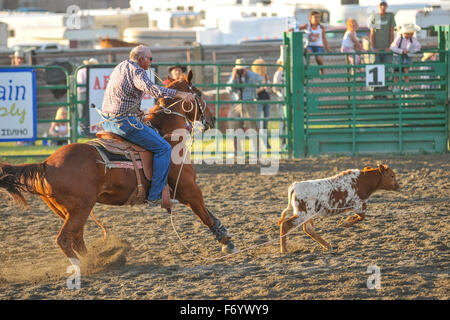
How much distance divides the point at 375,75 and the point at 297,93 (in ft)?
4.63

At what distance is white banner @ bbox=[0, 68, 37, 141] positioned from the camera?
11969 millimetres

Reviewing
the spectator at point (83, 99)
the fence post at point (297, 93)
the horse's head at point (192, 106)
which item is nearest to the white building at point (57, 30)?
the spectator at point (83, 99)

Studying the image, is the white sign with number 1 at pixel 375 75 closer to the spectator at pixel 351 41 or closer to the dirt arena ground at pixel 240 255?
the spectator at pixel 351 41

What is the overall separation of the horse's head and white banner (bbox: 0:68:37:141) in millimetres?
5691

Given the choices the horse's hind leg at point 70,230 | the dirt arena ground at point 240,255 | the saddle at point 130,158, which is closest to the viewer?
the dirt arena ground at point 240,255

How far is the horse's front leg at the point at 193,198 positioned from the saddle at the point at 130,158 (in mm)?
147

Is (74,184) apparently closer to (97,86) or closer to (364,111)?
(97,86)

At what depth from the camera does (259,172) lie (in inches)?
458

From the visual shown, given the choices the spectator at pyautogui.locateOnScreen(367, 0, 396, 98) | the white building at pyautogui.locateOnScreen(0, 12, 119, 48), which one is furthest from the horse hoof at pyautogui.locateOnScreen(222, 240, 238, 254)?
the white building at pyautogui.locateOnScreen(0, 12, 119, 48)

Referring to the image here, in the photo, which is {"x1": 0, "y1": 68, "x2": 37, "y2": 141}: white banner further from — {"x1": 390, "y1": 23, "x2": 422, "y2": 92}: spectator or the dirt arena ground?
{"x1": 390, "y1": 23, "x2": 422, "y2": 92}: spectator

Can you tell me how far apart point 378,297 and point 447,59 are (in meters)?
8.78

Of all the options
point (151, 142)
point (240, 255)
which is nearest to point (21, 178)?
point (151, 142)

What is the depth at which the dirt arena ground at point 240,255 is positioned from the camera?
18.4 feet
